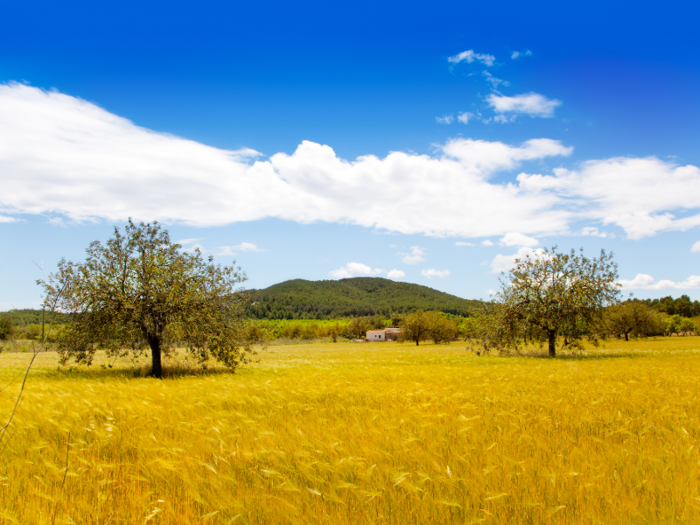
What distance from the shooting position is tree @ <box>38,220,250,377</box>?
17078mm

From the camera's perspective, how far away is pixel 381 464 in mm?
4766

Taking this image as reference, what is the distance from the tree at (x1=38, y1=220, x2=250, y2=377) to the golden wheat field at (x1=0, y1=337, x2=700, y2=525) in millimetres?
Answer: 8619

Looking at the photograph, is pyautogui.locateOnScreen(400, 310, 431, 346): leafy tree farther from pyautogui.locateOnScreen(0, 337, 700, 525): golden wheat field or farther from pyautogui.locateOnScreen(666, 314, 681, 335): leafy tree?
pyautogui.locateOnScreen(0, 337, 700, 525): golden wheat field

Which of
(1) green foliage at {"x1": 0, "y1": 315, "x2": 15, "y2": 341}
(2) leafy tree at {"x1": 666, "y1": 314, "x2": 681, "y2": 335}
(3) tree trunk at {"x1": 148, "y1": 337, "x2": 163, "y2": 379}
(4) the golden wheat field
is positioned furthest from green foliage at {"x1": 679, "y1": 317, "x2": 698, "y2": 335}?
(1) green foliage at {"x1": 0, "y1": 315, "x2": 15, "y2": 341}

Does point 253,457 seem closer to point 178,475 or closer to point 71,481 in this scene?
point 178,475

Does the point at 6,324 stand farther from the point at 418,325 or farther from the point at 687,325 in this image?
the point at 687,325

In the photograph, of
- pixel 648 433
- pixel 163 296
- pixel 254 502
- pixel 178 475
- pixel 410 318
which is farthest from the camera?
pixel 410 318

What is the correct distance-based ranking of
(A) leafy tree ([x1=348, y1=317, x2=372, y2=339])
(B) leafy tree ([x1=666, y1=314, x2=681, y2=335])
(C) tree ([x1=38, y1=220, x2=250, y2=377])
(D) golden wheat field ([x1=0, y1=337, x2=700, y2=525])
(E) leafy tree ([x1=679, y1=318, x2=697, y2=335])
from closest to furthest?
(D) golden wheat field ([x1=0, y1=337, x2=700, y2=525]), (C) tree ([x1=38, y1=220, x2=250, y2=377]), (B) leafy tree ([x1=666, y1=314, x2=681, y2=335]), (E) leafy tree ([x1=679, y1=318, x2=697, y2=335]), (A) leafy tree ([x1=348, y1=317, x2=372, y2=339])

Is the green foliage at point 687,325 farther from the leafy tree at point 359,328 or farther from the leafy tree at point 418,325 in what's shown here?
the leafy tree at point 359,328

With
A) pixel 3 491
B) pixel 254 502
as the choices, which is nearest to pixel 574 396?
pixel 254 502

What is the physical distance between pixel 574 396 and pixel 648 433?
334 cm

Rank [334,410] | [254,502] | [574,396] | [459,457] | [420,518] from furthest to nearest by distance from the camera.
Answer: [574,396] → [334,410] → [459,457] → [254,502] → [420,518]

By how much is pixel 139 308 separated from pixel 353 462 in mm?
15059

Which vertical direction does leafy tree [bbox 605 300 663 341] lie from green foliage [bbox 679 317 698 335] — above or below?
above
